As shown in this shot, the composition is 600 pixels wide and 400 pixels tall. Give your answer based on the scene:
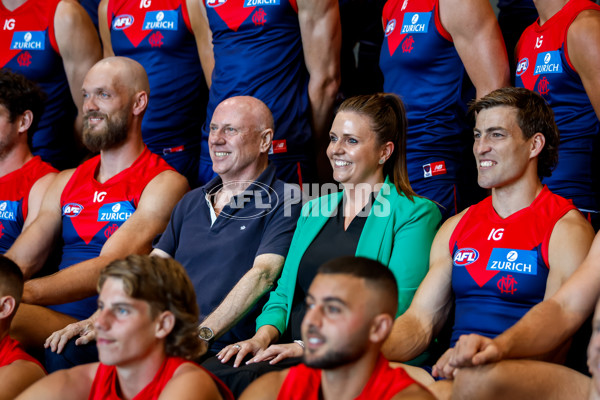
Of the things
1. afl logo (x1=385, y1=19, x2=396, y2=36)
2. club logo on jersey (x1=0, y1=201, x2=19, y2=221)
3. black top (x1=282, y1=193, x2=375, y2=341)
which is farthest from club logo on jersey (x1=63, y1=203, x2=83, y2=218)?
afl logo (x1=385, y1=19, x2=396, y2=36)

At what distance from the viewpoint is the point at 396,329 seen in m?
2.52

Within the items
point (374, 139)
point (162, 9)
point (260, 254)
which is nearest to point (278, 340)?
point (260, 254)

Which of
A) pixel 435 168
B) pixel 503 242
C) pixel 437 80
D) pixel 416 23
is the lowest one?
pixel 503 242

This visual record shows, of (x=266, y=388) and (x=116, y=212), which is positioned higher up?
(x=116, y=212)

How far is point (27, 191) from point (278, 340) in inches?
57.9

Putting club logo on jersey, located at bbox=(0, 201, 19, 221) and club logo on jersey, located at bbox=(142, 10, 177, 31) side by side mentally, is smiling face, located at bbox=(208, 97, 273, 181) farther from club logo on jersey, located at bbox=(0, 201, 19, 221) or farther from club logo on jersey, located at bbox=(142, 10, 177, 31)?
club logo on jersey, located at bbox=(0, 201, 19, 221)

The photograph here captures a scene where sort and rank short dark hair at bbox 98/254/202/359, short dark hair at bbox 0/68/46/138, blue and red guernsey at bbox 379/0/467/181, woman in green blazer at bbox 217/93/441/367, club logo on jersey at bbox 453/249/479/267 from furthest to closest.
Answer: short dark hair at bbox 0/68/46/138 → blue and red guernsey at bbox 379/0/467/181 → woman in green blazer at bbox 217/93/441/367 → club logo on jersey at bbox 453/249/479/267 → short dark hair at bbox 98/254/202/359

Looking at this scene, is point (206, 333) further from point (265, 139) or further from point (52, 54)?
point (52, 54)

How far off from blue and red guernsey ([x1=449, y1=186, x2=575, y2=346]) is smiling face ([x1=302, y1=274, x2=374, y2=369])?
0.70m

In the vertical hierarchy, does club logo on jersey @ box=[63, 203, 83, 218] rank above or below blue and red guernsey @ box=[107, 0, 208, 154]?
below

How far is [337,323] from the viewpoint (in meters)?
1.94

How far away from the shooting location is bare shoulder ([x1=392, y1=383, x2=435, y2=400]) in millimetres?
1904

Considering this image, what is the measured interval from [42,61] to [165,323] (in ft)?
7.69

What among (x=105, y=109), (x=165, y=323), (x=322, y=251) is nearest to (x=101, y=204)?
(x=105, y=109)
